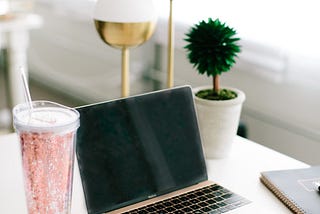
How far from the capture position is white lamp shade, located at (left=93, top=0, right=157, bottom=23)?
1187 millimetres

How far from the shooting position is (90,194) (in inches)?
37.3

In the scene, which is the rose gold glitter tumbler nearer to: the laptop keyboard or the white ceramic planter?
the laptop keyboard

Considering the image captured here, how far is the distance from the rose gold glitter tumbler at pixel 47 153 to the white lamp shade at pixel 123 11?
34 cm

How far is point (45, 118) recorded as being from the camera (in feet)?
2.86

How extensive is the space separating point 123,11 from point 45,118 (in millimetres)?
400

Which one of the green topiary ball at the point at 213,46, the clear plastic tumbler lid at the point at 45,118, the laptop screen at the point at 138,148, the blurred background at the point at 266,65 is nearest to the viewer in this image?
the clear plastic tumbler lid at the point at 45,118

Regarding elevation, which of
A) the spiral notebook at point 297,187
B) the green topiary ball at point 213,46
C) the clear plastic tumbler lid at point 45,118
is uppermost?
the green topiary ball at point 213,46

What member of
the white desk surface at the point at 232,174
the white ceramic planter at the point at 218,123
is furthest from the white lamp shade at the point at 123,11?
the white desk surface at the point at 232,174

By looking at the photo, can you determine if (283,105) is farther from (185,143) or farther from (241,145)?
(185,143)

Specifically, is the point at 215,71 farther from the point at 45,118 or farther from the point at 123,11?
the point at 45,118

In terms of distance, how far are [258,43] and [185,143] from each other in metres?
0.87

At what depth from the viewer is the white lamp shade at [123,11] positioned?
1187mm

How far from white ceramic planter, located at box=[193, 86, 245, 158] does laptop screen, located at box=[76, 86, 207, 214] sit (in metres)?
0.12

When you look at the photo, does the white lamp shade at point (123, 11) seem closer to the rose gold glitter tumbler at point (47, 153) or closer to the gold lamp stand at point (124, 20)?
the gold lamp stand at point (124, 20)
